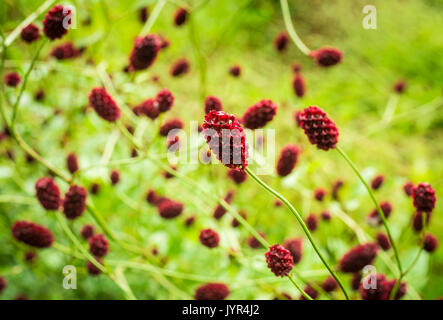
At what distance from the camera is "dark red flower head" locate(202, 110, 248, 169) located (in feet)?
1.18

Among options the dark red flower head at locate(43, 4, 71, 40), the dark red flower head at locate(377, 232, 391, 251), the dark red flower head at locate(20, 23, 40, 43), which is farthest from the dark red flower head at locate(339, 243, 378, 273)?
the dark red flower head at locate(20, 23, 40, 43)

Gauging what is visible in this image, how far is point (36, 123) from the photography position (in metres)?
1.14

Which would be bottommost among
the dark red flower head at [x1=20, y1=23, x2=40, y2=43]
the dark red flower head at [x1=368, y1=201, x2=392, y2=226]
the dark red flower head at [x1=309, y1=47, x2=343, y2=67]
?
the dark red flower head at [x1=368, y1=201, x2=392, y2=226]

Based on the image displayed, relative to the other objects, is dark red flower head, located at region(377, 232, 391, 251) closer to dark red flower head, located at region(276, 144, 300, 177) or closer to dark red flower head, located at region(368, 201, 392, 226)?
dark red flower head, located at region(368, 201, 392, 226)

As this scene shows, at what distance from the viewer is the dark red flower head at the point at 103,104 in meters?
0.57

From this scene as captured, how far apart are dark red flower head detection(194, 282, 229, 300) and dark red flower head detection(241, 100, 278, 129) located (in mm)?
259

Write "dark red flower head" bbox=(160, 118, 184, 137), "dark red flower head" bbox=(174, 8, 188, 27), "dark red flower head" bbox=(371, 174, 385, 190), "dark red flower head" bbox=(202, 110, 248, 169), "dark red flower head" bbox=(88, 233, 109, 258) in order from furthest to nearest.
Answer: "dark red flower head" bbox=(174, 8, 188, 27) < "dark red flower head" bbox=(371, 174, 385, 190) < "dark red flower head" bbox=(160, 118, 184, 137) < "dark red flower head" bbox=(88, 233, 109, 258) < "dark red flower head" bbox=(202, 110, 248, 169)

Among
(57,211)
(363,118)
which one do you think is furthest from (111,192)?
(363,118)

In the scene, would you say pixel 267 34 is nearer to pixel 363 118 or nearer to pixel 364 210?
pixel 363 118

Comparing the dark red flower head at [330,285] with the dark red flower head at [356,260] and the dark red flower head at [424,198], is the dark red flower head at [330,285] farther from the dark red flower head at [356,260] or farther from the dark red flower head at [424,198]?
the dark red flower head at [424,198]

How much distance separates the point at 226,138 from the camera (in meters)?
0.37

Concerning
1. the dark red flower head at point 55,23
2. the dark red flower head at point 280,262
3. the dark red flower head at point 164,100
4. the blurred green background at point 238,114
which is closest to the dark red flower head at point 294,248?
the blurred green background at point 238,114

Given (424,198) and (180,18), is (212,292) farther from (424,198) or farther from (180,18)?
(180,18)
